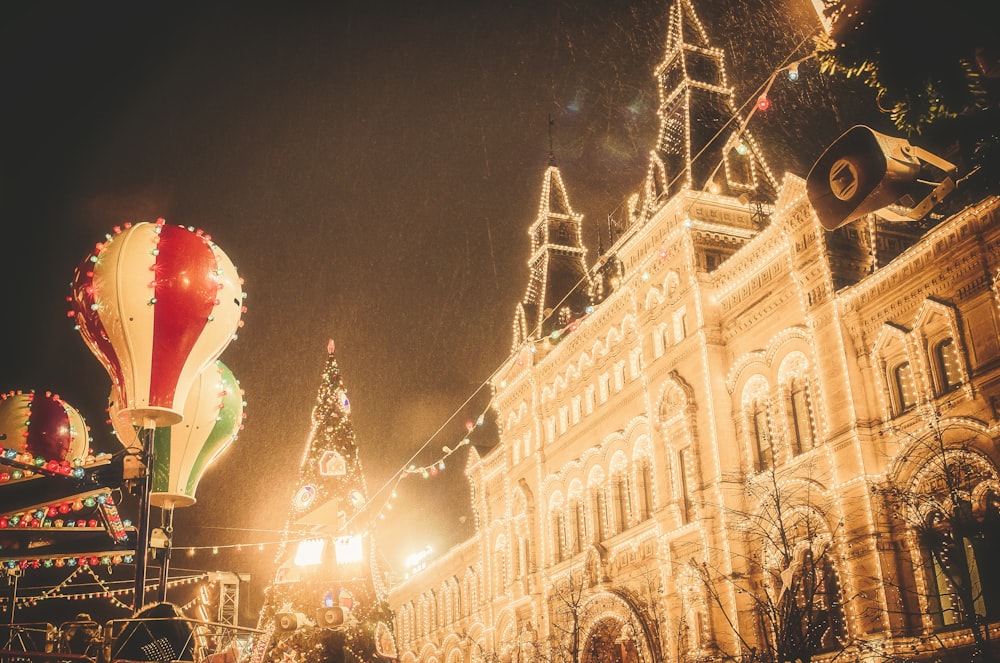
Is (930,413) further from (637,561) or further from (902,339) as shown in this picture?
(637,561)

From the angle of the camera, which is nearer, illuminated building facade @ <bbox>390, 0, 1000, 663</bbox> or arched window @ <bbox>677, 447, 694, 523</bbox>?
illuminated building facade @ <bbox>390, 0, 1000, 663</bbox>

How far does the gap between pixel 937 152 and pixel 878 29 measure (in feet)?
3.12

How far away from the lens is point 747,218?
27047 mm

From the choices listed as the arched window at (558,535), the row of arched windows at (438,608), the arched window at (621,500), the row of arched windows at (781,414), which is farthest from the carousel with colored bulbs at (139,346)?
the row of arched windows at (438,608)

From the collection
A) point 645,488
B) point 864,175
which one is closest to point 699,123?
point 645,488

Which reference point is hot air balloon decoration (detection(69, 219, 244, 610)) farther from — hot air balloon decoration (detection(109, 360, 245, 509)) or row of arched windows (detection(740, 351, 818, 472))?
row of arched windows (detection(740, 351, 818, 472))

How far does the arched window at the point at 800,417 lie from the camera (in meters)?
21.5

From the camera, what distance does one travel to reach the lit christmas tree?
2714 cm

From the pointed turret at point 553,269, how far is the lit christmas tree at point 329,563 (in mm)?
11488

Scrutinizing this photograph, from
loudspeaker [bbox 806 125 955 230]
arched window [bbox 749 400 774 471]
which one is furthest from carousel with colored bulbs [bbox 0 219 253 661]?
arched window [bbox 749 400 774 471]

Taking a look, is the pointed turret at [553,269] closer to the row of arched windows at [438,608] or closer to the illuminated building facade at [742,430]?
the illuminated building facade at [742,430]

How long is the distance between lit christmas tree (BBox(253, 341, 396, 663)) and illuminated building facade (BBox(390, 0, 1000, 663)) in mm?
6611

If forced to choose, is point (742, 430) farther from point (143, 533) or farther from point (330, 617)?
point (143, 533)

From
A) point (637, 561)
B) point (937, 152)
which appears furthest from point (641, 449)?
point (937, 152)
